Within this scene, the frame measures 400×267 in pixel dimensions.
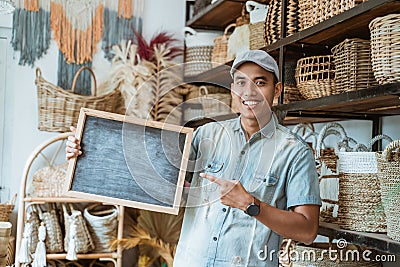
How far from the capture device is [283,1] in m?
2.83

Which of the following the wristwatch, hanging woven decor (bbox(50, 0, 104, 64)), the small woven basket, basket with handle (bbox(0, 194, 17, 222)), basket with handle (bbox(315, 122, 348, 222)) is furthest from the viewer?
hanging woven decor (bbox(50, 0, 104, 64))

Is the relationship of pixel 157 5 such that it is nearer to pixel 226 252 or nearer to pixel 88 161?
pixel 88 161

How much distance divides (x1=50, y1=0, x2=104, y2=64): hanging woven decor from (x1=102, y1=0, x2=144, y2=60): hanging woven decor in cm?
5

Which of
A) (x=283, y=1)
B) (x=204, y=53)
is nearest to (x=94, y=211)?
(x=204, y=53)

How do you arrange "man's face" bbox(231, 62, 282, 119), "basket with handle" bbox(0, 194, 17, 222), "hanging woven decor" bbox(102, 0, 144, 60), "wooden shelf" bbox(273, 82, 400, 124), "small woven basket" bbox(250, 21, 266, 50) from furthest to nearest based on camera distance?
"hanging woven decor" bbox(102, 0, 144, 60)
"basket with handle" bbox(0, 194, 17, 222)
"small woven basket" bbox(250, 21, 266, 50)
"wooden shelf" bbox(273, 82, 400, 124)
"man's face" bbox(231, 62, 282, 119)

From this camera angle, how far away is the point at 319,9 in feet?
8.30

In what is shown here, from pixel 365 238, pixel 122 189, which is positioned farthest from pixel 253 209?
pixel 365 238

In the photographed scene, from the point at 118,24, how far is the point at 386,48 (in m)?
2.53

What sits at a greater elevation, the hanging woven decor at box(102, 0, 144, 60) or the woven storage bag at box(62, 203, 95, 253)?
the hanging woven decor at box(102, 0, 144, 60)

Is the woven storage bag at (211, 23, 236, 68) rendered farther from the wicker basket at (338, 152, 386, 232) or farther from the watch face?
the watch face

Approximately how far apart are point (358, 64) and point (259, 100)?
1.77ft

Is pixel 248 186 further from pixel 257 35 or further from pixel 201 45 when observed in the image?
pixel 201 45

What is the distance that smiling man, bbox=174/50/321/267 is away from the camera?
1.99 m

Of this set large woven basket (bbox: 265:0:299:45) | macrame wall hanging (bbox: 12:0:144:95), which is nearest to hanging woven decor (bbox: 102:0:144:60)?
macrame wall hanging (bbox: 12:0:144:95)
